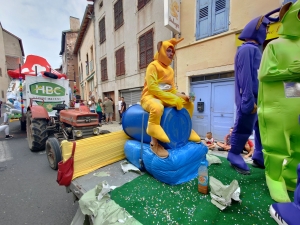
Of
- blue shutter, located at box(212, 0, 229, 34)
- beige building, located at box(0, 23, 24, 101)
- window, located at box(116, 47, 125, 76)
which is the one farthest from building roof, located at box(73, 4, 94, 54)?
beige building, located at box(0, 23, 24, 101)

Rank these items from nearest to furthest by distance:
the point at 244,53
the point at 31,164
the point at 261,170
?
the point at 244,53 → the point at 261,170 → the point at 31,164

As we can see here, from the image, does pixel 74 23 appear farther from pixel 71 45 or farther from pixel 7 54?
pixel 7 54

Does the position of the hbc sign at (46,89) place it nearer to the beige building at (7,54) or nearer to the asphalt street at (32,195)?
the asphalt street at (32,195)

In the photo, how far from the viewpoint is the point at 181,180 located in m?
1.93

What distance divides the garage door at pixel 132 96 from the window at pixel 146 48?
1527 millimetres

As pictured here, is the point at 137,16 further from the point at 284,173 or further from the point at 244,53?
the point at 284,173

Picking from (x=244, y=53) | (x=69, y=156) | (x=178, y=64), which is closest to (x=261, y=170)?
(x=244, y=53)

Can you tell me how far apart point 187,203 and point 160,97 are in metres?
1.28

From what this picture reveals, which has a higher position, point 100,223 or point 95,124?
point 95,124

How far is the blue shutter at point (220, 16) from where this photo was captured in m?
4.69

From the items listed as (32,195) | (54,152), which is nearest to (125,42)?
(54,152)

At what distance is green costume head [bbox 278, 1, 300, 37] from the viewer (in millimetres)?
1413

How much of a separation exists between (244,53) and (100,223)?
7.58 feet

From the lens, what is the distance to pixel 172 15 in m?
5.26
